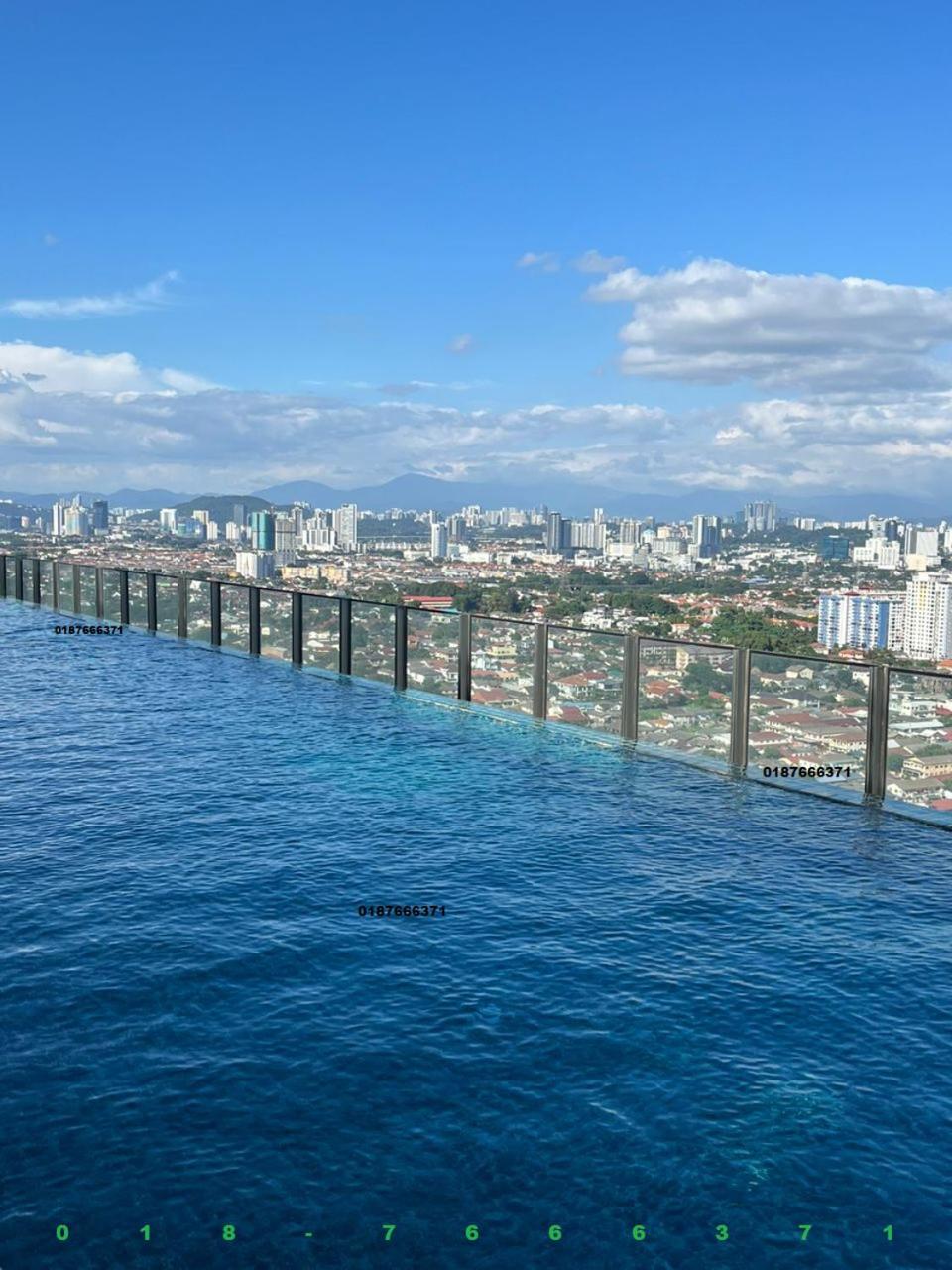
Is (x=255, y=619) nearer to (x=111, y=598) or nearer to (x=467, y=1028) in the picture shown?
(x=111, y=598)

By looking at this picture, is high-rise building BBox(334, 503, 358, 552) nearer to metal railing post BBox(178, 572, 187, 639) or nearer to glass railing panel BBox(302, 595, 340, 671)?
metal railing post BBox(178, 572, 187, 639)

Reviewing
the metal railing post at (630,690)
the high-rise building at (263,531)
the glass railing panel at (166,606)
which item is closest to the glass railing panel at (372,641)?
the metal railing post at (630,690)

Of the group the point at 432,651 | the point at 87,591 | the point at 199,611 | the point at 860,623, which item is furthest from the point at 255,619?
the point at 860,623

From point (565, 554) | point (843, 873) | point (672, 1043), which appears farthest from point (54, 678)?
point (565, 554)

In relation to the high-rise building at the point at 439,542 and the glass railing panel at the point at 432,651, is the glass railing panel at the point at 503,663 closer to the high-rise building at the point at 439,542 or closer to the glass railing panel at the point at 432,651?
the glass railing panel at the point at 432,651

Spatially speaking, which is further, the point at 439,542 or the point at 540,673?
the point at 439,542

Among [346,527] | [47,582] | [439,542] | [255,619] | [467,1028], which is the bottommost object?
[467,1028]

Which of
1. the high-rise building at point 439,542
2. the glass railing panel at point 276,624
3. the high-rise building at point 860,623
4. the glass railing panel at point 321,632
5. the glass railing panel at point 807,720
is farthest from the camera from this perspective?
the high-rise building at point 439,542

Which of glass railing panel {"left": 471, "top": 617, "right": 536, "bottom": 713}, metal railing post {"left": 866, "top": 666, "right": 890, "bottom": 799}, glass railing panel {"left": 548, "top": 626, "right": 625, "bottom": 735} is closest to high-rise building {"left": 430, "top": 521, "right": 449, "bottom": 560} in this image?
glass railing panel {"left": 471, "top": 617, "right": 536, "bottom": 713}
